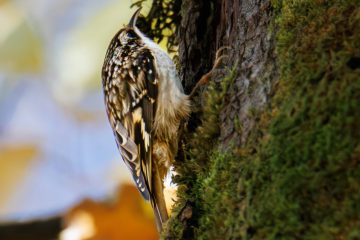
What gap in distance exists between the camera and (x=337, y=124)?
1.73 metres

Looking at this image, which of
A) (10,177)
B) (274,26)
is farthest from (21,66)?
(274,26)

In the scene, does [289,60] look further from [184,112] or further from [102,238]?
[102,238]

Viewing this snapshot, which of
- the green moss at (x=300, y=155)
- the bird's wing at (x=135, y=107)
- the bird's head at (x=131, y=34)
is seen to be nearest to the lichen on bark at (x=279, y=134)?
the green moss at (x=300, y=155)

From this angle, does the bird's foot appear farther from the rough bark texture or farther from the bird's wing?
the bird's wing

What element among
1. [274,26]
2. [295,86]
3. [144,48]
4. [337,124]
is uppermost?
[144,48]

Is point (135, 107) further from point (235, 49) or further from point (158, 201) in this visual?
point (235, 49)

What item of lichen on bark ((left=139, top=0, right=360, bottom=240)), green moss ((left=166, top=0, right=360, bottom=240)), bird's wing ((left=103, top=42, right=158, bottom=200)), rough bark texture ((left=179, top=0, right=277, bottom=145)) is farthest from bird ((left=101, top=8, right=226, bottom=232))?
green moss ((left=166, top=0, right=360, bottom=240))

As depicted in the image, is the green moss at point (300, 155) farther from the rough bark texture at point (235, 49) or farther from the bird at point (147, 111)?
the bird at point (147, 111)

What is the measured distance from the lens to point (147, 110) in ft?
9.66

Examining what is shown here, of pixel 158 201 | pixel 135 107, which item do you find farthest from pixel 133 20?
pixel 158 201

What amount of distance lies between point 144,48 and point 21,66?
8.31ft

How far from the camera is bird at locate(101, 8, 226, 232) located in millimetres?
2742

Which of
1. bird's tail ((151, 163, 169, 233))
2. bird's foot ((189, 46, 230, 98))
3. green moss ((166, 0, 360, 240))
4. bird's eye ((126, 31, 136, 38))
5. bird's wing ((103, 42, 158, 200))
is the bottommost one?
green moss ((166, 0, 360, 240))

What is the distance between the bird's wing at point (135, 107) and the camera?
2.88 m
